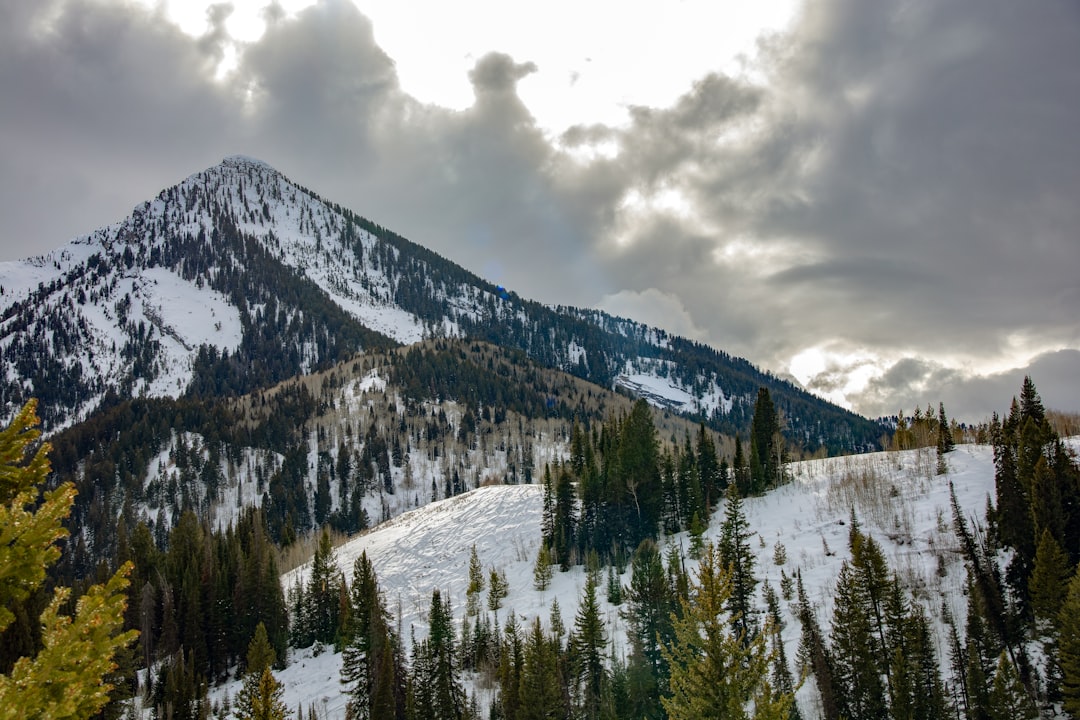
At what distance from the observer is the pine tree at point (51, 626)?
6.81 meters

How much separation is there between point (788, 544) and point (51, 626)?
75788 millimetres

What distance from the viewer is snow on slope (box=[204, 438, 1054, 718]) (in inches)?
2448

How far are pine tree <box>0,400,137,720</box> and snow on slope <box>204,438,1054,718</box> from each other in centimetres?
5251

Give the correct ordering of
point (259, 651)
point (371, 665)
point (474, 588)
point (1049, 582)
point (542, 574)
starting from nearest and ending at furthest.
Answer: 1. point (1049, 582)
2. point (371, 665)
3. point (259, 651)
4. point (542, 574)
5. point (474, 588)

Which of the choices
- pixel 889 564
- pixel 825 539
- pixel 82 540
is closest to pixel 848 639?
pixel 889 564

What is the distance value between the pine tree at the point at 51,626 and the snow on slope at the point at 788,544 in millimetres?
52510

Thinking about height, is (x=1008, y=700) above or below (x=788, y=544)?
below

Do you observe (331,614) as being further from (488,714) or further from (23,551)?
(23,551)

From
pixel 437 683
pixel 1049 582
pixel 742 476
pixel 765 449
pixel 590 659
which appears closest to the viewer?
pixel 1049 582

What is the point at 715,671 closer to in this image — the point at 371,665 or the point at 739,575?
the point at 739,575

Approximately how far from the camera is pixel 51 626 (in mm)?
7203

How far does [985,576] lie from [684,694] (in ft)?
128

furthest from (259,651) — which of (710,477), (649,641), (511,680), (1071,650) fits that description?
(1071,650)

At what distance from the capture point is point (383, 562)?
11031cm
